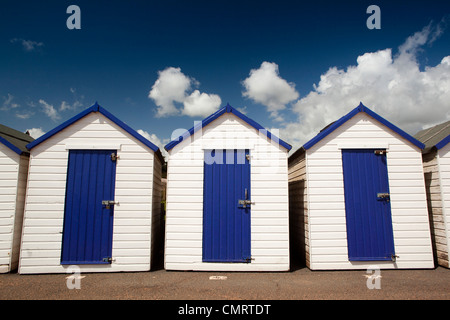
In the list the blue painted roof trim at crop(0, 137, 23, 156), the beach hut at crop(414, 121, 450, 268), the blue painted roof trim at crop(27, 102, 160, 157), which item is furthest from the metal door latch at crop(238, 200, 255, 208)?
the blue painted roof trim at crop(0, 137, 23, 156)

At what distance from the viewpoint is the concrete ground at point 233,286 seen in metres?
4.27

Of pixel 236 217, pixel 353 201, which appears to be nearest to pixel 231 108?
pixel 236 217

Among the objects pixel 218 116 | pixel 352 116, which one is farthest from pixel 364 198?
pixel 218 116

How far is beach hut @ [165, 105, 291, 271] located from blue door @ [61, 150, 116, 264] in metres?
1.43

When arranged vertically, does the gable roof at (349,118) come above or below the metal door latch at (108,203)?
above

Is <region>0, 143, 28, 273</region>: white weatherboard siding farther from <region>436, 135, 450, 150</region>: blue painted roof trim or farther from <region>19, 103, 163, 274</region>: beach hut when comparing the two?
<region>436, 135, 450, 150</region>: blue painted roof trim

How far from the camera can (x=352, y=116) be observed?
6.28 meters

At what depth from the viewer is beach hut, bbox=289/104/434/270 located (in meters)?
5.80

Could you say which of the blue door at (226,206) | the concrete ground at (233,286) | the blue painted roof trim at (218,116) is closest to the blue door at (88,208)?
the concrete ground at (233,286)

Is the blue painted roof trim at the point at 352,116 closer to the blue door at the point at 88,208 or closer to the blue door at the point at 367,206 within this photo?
the blue door at the point at 367,206

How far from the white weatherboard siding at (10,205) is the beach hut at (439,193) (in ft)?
34.2

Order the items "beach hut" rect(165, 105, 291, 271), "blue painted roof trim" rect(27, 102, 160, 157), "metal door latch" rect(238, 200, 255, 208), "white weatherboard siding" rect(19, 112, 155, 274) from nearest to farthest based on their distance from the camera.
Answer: "white weatherboard siding" rect(19, 112, 155, 274) → "beach hut" rect(165, 105, 291, 271) → "metal door latch" rect(238, 200, 255, 208) → "blue painted roof trim" rect(27, 102, 160, 157)

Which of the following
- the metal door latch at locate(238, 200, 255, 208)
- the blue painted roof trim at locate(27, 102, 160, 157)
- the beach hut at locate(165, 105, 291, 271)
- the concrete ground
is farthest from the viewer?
the blue painted roof trim at locate(27, 102, 160, 157)

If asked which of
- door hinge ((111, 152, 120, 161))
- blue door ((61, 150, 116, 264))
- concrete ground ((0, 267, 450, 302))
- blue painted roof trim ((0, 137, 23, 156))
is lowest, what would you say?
concrete ground ((0, 267, 450, 302))
